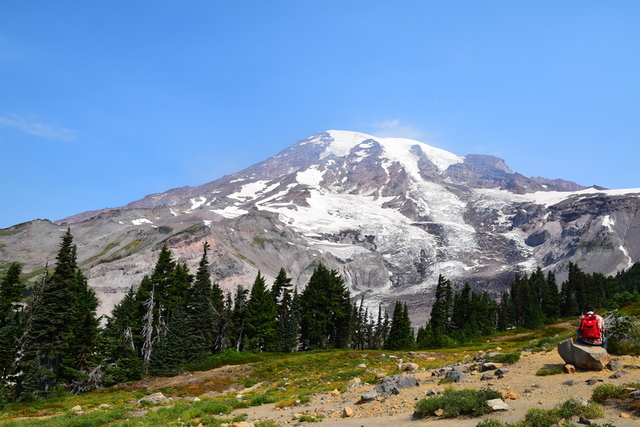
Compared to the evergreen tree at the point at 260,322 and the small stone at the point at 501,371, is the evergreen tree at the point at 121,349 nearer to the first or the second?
the evergreen tree at the point at 260,322

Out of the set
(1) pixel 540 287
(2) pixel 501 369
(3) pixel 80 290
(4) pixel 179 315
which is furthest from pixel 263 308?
(1) pixel 540 287

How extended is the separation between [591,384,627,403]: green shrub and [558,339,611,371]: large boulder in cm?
350

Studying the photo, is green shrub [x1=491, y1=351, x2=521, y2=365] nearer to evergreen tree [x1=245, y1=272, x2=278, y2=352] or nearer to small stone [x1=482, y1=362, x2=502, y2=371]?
small stone [x1=482, y1=362, x2=502, y2=371]

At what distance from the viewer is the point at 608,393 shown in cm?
1233

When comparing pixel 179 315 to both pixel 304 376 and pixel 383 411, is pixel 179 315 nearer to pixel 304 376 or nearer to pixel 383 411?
pixel 304 376

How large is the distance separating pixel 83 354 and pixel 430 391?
42.4 metres

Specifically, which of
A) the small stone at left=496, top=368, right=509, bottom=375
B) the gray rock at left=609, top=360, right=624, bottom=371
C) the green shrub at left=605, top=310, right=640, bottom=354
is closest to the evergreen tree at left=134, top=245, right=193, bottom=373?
the small stone at left=496, top=368, right=509, bottom=375

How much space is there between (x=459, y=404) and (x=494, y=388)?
11.5ft

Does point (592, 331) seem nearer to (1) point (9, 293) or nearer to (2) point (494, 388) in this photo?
(2) point (494, 388)

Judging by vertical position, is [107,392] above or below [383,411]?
below

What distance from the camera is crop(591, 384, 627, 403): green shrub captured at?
12227 mm

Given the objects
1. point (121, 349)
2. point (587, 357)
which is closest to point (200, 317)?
point (121, 349)

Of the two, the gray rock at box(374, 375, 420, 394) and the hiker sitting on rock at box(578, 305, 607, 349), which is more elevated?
the hiker sitting on rock at box(578, 305, 607, 349)

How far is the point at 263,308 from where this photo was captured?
66.6m
